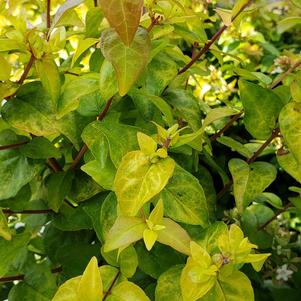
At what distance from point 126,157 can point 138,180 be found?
0.09 ft

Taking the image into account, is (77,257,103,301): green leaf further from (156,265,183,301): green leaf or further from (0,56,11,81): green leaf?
(0,56,11,81): green leaf

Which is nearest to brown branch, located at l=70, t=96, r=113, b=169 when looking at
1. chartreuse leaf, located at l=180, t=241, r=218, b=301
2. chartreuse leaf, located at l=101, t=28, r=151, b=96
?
chartreuse leaf, located at l=101, t=28, r=151, b=96

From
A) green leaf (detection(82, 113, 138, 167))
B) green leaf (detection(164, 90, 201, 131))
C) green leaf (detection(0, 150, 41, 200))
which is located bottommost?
Answer: green leaf (detection(0, 150, 41, 200))

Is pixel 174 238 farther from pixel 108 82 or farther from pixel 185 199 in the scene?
pixel 108 82

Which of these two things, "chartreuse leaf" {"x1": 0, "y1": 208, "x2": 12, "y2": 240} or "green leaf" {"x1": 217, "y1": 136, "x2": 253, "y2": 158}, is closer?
"chartreuse leaf" {"x1": 0, "y1": 208, "x2": 12, "y2": 240}

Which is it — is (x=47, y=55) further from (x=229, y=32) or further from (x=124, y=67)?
(x=229, y=32)

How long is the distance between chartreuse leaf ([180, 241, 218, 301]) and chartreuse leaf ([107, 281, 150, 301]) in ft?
0.15

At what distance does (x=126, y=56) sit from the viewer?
1.79ft

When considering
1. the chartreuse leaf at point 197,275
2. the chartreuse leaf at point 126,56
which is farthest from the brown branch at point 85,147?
the chartreuse leaf at point 197,275

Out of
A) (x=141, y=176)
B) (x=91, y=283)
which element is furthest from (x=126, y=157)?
(x=91, y=283)

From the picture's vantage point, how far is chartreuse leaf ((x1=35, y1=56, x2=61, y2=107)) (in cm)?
62

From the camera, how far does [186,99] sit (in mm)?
718

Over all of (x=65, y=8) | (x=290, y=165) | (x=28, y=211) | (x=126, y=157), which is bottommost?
(x=28, y=211)

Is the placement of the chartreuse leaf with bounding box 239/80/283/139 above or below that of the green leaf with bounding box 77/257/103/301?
above
